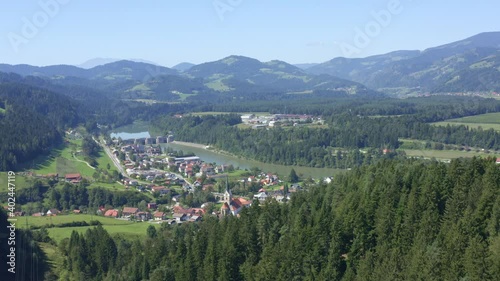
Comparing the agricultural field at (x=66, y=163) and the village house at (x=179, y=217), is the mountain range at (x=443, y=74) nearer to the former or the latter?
the agricultural field at (x=66, y=163)

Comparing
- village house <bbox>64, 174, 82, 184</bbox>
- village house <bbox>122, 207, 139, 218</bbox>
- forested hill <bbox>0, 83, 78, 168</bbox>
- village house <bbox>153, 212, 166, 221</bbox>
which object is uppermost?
forested hill <bbox>0, 83, 78, 168</bbox>

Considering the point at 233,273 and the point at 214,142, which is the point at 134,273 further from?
the point at 214,142

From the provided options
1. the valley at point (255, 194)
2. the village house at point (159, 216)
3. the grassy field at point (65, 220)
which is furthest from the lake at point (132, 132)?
the grassy field at point (65, 220)

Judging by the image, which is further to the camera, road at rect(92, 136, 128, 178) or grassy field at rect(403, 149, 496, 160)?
grassy field at rect(403, 149, 496, 160)

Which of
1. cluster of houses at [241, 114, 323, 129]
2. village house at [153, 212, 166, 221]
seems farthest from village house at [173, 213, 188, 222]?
cluster of houses at [241, 114, 323, 129]

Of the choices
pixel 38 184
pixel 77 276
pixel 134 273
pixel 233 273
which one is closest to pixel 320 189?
pixel 233 273

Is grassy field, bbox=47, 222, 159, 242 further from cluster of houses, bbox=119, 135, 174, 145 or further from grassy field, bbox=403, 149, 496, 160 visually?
cluster of houses, bbox=119, 135, 174, 145

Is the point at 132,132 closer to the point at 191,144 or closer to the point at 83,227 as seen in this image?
the point at 191,144
